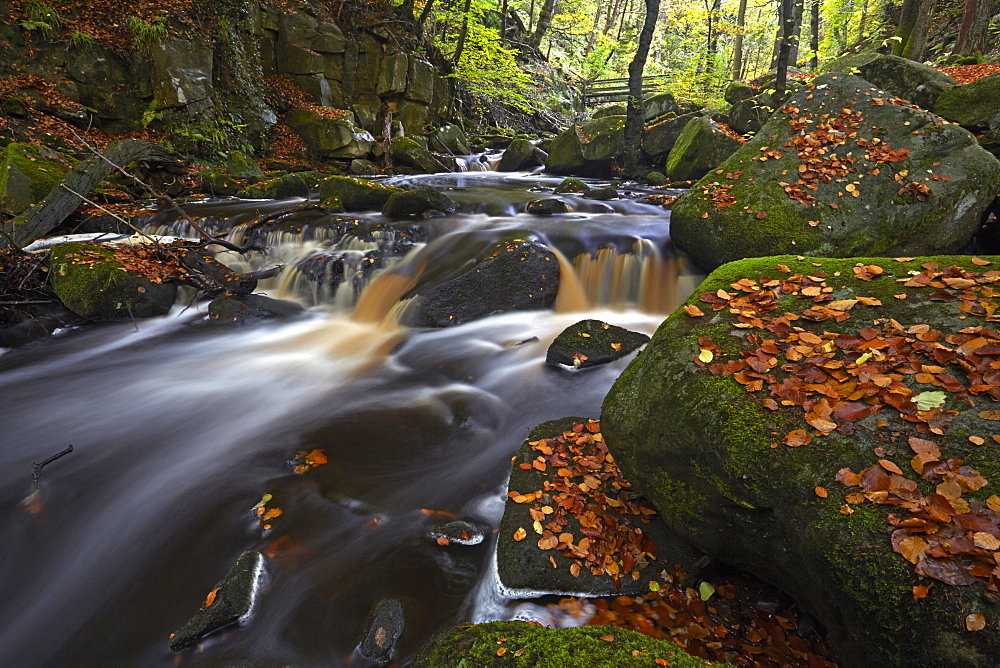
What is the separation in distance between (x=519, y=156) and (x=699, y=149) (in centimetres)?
662

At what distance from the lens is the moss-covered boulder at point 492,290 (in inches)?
268

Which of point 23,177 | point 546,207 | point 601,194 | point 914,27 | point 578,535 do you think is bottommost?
point 578,535

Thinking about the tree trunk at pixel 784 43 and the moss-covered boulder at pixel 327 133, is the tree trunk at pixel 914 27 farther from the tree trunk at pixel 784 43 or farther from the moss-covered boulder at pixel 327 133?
the moss-covered boulder at pixel 327 133

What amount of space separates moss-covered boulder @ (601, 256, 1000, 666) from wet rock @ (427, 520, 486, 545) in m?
1.10

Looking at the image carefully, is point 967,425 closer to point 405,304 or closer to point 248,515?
point 248,515

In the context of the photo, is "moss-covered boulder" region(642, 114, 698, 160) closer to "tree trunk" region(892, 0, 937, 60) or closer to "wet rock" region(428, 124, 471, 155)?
"tree trunk" region(892, 0, 937, 60)

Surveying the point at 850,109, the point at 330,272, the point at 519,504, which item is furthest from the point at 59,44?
the point at 850,109

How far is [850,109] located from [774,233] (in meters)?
2.61

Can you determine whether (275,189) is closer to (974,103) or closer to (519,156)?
(519,156)

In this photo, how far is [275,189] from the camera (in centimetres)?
1169

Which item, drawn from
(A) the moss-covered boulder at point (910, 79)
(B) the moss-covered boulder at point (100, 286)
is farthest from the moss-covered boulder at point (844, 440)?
(A) the moss-covered boulder at point (910, 79)

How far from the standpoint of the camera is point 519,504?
3.02m

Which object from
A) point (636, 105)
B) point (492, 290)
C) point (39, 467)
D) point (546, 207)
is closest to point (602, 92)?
point (636, 105)

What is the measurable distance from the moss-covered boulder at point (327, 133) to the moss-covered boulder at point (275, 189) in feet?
11.0
